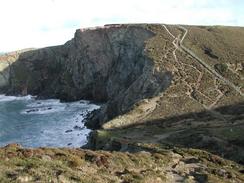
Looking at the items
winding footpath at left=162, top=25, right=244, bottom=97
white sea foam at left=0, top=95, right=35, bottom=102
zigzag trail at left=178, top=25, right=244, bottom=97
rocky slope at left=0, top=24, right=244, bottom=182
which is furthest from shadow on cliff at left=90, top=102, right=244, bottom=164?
white sea foam at left=0, top=95, right=35, bottom=102

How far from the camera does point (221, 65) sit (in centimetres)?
11844

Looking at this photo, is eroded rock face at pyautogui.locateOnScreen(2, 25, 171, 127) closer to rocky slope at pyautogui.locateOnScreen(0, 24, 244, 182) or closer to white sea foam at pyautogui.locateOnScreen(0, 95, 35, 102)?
rocky slope at pyautogui.locateOnScreen(0, 24, 244, 182)

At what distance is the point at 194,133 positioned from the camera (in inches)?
2771

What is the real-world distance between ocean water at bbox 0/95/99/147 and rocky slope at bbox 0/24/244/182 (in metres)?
6.97

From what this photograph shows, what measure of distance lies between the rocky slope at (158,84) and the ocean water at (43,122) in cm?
697

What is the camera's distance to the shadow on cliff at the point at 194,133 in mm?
61344

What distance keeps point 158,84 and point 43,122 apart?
4033cm

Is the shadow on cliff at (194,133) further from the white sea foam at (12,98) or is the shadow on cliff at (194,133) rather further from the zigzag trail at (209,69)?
the white sea foam at (12,98)

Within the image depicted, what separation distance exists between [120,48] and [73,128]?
1867 inches

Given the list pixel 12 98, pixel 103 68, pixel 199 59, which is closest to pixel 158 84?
pixel 199 59

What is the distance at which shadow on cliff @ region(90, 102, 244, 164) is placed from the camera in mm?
61344

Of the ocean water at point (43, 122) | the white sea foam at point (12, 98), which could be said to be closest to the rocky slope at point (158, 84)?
the white sea foam at point (12, 98)

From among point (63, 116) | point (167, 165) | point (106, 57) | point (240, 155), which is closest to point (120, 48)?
point (106, 57)

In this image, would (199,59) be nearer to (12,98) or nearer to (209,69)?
(209,69)
